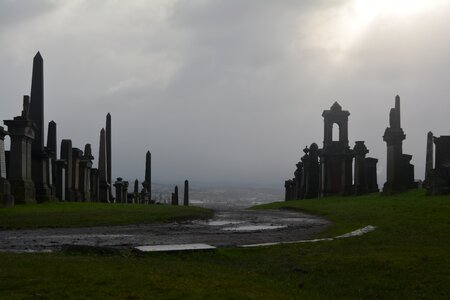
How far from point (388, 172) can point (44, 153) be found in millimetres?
18840

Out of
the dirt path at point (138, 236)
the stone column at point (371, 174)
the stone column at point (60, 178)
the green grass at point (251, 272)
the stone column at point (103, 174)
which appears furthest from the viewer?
the stone column at point (103, 174)

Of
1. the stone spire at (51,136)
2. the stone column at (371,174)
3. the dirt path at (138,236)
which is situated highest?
the stone spire at (51,136)

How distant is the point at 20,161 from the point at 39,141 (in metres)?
4.07

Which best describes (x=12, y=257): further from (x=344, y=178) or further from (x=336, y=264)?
(x=344, y=178)

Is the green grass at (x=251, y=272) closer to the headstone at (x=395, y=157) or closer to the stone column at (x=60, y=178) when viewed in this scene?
the headstone at (x=395, y=157)

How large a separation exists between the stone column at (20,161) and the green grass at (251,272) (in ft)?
56.8

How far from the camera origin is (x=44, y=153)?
31.2 m

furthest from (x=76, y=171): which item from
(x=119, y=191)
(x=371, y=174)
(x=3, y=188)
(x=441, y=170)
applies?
(x=441, y=170)

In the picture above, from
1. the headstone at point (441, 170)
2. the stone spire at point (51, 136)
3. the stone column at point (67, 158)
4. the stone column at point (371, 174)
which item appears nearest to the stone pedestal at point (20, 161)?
the stone column at point (67, 158)

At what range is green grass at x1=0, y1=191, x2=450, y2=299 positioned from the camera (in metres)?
7.31

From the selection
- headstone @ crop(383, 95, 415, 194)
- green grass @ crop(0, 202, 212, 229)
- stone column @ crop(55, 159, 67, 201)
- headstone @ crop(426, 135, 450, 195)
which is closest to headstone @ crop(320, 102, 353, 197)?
headstone @ crop(383, 95, 415, 194)

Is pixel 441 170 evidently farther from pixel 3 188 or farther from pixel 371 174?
pixel 3 188

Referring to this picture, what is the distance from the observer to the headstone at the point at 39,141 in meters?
30.5

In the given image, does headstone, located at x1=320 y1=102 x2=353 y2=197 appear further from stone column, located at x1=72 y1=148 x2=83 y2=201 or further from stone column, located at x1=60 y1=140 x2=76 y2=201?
stone column, located at x1=60 y1=140 x2=76 y2=201
